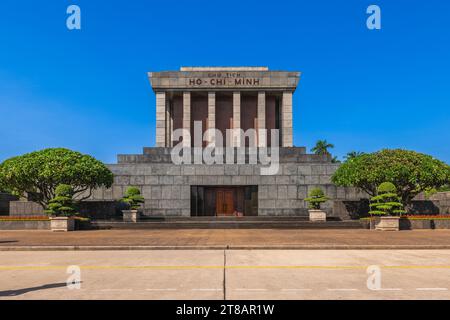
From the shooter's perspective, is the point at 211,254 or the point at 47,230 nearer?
the point at 211,254

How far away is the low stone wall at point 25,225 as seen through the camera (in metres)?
27.4

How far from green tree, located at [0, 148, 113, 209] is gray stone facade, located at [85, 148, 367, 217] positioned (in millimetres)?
5325

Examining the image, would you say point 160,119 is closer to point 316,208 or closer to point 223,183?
point 223,183

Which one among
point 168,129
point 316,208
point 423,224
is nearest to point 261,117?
point 168,129

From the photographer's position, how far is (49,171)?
28.8 m

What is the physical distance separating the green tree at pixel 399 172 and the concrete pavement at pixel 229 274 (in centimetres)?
1467

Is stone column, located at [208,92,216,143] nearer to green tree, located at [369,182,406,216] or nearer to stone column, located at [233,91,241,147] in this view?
stone column, located at [233,91,241,147]

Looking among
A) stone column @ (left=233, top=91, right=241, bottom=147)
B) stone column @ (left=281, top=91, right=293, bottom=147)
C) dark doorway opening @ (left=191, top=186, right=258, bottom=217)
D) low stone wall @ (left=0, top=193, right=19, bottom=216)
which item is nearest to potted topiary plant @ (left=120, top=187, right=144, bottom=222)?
dark doorway opening @ (left=191, top=186, right=258, bottom=217)

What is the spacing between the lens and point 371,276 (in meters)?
9.88
